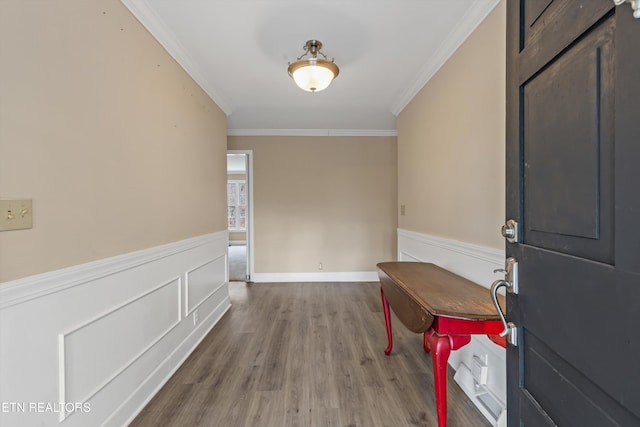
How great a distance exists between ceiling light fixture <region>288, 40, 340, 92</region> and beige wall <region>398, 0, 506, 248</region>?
0.93 meters

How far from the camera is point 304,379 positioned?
192 cm

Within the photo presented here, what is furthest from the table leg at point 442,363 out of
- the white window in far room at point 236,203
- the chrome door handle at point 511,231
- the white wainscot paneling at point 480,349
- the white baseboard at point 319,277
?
the white window in far room at point 236,203

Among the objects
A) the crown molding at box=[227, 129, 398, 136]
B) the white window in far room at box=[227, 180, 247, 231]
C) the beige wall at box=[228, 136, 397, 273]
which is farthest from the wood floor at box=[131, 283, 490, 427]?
the white window in far room at box=[227, 180, 247, 231]

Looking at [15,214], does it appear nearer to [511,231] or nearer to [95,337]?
[95,337]

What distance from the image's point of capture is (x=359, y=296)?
3691 mm

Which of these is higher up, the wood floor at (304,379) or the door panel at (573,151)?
the door panel at (573,151)

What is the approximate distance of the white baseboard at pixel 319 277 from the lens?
435 centimetres

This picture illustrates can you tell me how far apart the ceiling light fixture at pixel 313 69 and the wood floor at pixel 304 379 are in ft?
7.15

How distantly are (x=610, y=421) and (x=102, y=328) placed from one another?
6.14ft

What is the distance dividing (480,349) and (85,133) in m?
2.54

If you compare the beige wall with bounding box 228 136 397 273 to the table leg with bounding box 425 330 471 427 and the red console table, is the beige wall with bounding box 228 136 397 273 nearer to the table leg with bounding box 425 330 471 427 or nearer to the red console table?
the red console table

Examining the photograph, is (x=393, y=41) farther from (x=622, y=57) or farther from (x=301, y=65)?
(x=622, y=57)

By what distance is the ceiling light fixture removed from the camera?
197 centimetres

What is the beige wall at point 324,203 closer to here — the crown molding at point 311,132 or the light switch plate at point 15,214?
the crown molding at point 311,132
